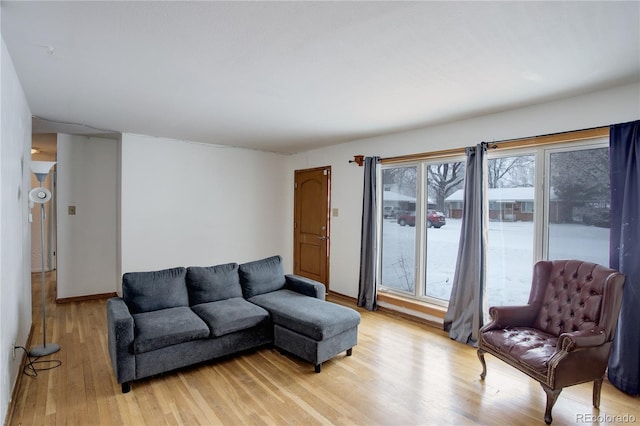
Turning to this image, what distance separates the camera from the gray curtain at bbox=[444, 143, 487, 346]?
3.56 metres

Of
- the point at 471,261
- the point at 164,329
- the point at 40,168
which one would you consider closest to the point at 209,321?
the point at 164,329

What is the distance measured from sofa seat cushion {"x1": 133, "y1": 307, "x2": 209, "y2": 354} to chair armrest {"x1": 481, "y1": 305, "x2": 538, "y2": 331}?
2409mm

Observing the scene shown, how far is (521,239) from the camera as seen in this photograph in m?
3.46

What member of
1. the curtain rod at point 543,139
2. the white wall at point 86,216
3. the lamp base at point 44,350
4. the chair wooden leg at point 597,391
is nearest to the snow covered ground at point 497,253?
the curtain rod at point 543,139

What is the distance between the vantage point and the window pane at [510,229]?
340cm

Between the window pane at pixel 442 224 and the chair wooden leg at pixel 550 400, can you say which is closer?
the chair wooden leg at pixel 550 400

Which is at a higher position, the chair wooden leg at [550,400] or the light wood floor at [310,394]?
the chair wooden leg at [550,400]

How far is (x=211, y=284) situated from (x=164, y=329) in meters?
0.81

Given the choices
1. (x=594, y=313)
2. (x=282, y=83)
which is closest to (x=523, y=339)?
(x=594, y=313)

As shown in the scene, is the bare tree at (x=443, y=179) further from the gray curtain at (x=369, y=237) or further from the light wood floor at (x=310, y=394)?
the light wood floor at (x=310, y=394)

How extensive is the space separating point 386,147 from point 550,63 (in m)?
2.44

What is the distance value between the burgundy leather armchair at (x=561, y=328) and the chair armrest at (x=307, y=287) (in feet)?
5.35

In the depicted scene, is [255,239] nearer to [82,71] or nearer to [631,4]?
[82,71]

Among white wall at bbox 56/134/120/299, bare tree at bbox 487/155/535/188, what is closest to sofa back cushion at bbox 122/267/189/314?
white wall at bbox 56/134/120/299
